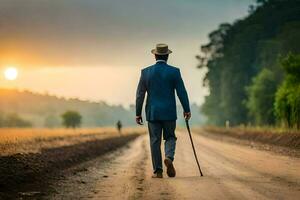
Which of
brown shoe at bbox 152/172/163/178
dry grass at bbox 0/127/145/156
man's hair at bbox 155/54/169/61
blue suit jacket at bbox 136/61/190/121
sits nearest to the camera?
brown shoe at bbox 152/172/163/178

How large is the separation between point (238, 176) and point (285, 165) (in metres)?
3.28

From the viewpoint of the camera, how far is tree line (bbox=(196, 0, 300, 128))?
61688mm

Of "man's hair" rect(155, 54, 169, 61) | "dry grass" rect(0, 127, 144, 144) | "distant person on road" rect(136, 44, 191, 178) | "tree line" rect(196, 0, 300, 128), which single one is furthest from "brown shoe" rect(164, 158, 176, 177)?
"tree line" rect(196, 0, 300, 128)

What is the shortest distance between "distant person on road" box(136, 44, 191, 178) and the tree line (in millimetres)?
41397

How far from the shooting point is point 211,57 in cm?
8862

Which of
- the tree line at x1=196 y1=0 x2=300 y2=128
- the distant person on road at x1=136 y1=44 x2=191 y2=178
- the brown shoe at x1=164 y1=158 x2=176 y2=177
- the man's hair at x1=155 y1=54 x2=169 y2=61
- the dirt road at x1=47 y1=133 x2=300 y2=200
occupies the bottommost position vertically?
the dirt road at x1=47 y1=133 x2=300 y2=200

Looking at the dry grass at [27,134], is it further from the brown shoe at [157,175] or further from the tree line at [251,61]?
the tree line at [251,61]

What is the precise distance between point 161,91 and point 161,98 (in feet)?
0.45

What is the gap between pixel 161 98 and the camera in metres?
12.1

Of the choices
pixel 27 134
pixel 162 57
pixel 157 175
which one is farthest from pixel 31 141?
pixel 157 175

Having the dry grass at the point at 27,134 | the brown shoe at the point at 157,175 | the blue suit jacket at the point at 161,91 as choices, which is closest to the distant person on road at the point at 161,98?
the blue suit jacket at the point at 161,91

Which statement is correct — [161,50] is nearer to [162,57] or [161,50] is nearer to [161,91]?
[162,57]

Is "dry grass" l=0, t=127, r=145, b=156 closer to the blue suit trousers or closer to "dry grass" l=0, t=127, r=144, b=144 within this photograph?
"dry grass" l=0, t=127, r=144, b=144

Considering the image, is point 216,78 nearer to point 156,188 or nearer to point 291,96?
point 291,96
